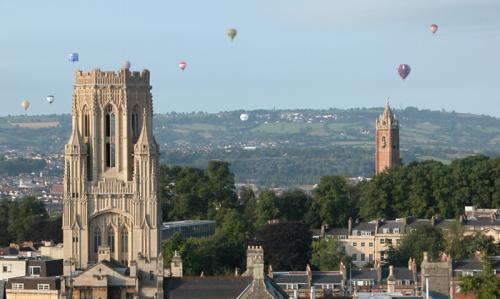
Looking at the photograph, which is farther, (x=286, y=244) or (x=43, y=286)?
(x=286, y=244)

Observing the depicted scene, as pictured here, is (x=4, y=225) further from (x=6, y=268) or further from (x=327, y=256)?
(x=6, y=268)

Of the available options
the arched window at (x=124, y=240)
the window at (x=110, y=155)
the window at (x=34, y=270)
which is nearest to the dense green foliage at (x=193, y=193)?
the window at (x=34, y=270)

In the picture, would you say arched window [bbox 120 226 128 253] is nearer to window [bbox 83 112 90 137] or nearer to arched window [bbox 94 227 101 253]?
arched window [bbox 94 227 101 253]

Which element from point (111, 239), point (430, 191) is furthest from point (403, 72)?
point (111, 239)

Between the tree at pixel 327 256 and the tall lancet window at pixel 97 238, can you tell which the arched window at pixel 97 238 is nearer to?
the tall lancet window at pixel 97 238

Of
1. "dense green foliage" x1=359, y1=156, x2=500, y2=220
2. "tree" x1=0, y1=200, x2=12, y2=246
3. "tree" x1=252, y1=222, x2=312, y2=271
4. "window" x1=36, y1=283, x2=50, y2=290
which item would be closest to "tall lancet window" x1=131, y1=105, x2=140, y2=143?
"window" x1=36, y1=283, x2=50, y2=290
